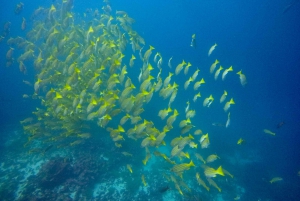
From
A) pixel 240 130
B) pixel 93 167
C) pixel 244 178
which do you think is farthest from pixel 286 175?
pixel 93 167

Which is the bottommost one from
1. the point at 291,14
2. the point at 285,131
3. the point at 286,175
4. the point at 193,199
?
the point at 193,199

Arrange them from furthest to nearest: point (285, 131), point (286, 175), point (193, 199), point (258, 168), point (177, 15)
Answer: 1. point (177, 15)
2. point (285, 131)
3. point (286, 175)
4. point (258, 168)
5. point (193, 199)

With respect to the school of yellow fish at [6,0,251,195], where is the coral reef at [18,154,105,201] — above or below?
below

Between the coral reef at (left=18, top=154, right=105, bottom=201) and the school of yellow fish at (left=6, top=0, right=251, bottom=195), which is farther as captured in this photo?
the coral reef at (left=18, top=154, right=105, bottom=201)

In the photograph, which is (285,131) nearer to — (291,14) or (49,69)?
(49,69)

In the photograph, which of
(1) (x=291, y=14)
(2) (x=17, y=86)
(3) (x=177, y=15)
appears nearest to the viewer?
(2) (x=17, y=86)

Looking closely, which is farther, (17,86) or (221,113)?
(221,113)

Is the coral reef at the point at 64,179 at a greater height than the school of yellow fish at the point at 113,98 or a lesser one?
lesser

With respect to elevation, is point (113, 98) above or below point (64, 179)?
above

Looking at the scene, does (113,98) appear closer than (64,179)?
Yes

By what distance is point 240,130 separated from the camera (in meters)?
23.4

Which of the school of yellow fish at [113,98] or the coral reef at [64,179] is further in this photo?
the coral reef at [64,179]

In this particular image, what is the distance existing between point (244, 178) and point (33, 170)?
44.6 feet

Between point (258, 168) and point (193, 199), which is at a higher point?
point (258, 168)
